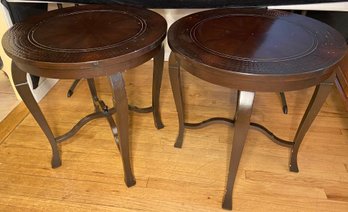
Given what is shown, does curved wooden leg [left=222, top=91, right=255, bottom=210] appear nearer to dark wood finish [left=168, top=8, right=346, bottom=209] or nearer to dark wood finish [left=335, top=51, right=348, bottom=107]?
dark wood finish [left=168, top=8, right=346, bottom=209]

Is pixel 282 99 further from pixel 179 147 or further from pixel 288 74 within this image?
pixel 288 74

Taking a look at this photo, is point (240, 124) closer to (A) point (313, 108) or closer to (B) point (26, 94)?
(A) point (313, 108)

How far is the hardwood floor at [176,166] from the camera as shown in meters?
1.06

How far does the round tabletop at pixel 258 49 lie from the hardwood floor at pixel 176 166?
Result: 519mm

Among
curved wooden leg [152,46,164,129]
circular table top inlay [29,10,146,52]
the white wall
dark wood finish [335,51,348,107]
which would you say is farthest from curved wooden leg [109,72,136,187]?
dark wood finish [335,51,348,107]

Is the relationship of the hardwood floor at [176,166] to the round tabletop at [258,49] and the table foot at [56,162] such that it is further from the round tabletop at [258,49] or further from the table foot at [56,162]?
the round tabletop at [258,49]

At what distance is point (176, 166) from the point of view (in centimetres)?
121

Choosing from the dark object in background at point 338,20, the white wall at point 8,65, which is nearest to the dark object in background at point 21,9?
the white wall at point 8,65

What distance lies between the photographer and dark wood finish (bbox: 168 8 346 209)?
2.41 feet

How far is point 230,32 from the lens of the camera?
91cm

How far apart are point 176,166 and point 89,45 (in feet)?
2.10

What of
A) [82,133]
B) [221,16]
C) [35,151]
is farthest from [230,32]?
[35,151]

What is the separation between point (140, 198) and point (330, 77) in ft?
2.62

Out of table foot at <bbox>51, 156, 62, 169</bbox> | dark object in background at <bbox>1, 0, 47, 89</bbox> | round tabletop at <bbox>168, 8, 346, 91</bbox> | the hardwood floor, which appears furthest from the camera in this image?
dark object in background at <bbox>1, 0, 47, 89</bbox>
